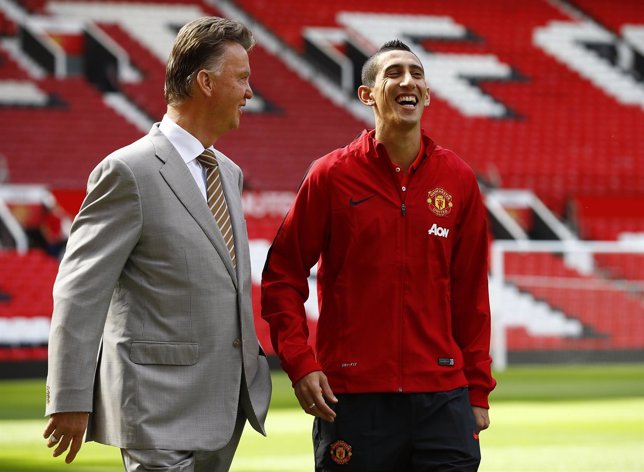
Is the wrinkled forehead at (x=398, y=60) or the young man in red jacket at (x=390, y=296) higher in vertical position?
the wrinkled forehead at (x=398, y=60)

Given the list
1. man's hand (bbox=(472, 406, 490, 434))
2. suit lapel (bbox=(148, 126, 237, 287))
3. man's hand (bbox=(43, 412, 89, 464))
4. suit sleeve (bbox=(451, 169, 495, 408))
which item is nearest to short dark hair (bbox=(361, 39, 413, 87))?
suit sleeve (bbox=(451, 169, 495, 408))

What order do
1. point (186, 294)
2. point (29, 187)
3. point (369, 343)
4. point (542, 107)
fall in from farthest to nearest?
point (542, 107) → point (29, 187) → point (369, 343) → point (186, 294)

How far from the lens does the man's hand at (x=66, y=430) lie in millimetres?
3035

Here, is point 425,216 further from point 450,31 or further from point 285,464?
point 450,31

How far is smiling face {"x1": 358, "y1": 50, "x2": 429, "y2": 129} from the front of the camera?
139 inches

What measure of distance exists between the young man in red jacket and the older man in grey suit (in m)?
0.23

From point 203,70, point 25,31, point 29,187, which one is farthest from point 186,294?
point 25,31

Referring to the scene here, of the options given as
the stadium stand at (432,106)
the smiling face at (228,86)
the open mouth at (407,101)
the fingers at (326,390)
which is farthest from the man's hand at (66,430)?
the stadium stand at (432,106)

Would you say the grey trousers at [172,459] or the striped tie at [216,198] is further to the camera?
the striped tie at [216,198]

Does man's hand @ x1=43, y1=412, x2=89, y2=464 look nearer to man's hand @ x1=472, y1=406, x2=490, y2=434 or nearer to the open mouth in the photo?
man's hand @ x1=472, y1=406, x2=490, y2=434

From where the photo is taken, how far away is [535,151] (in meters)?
22.5

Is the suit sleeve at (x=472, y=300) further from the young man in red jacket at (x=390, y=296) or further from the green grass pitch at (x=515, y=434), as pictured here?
the green grass pitch at (x=515, y=434)

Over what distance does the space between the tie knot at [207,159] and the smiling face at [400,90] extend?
0.55 meters

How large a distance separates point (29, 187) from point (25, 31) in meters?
4.63
